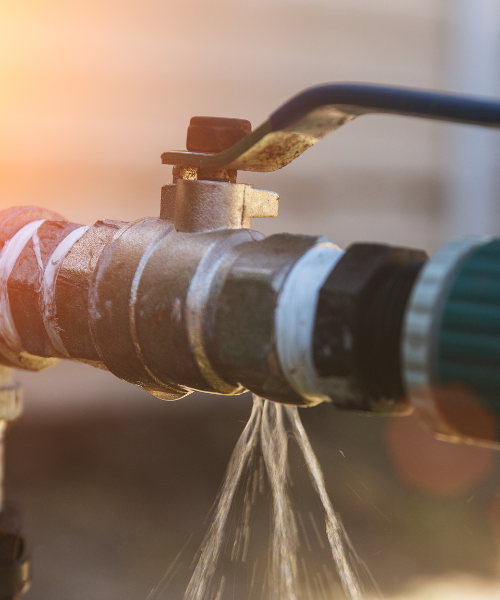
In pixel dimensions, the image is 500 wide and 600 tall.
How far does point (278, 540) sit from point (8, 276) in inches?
58.4

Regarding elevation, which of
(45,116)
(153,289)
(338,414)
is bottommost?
(338,414)

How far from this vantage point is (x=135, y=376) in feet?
1.73

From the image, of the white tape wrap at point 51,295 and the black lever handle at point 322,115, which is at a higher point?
the black lever handle at point 322,115

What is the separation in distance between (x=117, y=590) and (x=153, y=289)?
1.24 metres

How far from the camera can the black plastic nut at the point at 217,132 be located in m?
0.54

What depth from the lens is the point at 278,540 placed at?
1838mm

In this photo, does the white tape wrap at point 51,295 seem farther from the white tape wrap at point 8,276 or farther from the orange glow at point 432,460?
the orange glow at point 432,460

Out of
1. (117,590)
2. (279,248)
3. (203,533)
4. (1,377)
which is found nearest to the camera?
(279,248)

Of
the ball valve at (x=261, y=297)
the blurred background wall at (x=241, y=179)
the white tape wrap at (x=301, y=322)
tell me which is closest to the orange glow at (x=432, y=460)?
the blurred background wall at (x=241, y=179)

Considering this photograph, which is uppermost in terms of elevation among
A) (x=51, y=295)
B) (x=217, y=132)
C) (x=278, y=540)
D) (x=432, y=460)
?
(x=217, y=132)

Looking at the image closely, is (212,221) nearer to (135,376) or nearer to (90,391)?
(135,376)

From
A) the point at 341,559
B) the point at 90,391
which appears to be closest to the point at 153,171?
the point at 90,391

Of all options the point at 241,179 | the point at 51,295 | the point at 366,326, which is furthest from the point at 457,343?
the point at 241,179

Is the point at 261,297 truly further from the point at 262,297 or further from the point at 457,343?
the point at 457,343
